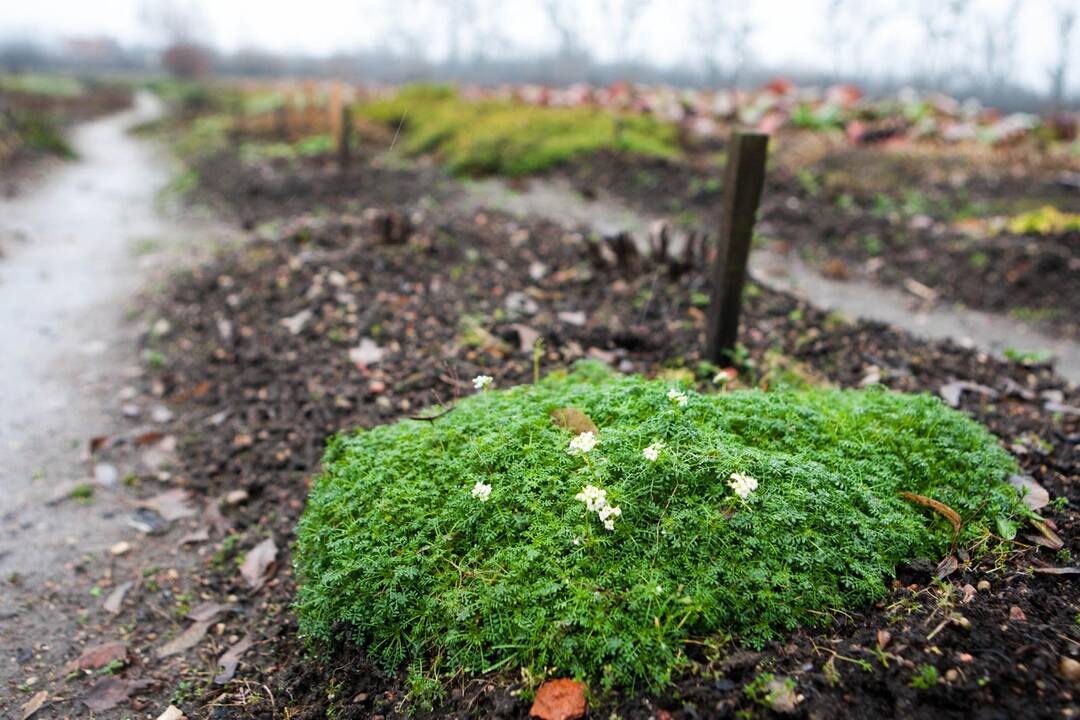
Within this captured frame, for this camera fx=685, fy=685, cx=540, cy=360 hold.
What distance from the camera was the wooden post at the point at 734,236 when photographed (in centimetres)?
316

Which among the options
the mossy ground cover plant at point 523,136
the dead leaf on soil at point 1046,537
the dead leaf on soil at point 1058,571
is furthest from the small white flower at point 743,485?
the mossy ground cover plant at point 523,136

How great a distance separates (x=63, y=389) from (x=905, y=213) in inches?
297

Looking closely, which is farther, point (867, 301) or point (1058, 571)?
point (867, 301)

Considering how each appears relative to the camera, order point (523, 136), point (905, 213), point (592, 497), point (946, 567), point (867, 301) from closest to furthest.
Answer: point (592, 497) → point (946, 567) → point (867, 301) → point (905, 213) → point (523, 136)

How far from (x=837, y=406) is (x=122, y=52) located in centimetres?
7163

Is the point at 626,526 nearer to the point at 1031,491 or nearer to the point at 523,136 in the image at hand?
the point at 1031,491

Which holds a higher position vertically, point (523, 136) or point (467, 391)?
point (523, 136)

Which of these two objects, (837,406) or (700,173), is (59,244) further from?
(837,406)

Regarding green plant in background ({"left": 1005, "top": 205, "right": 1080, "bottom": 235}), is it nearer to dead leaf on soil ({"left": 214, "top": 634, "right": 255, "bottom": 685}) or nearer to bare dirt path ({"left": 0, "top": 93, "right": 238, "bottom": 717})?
dead leaf on soil ({"left": 214, "top": 634, "right": 255, "bottom": 685})

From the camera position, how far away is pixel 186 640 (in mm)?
2578

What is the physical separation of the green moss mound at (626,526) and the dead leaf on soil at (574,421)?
40mm

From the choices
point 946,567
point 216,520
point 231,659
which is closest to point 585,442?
point 946,567

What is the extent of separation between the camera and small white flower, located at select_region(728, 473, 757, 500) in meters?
1.99

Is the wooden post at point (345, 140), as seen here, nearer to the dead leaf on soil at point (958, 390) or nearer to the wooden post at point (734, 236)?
the wooden post at point (734, 236)
